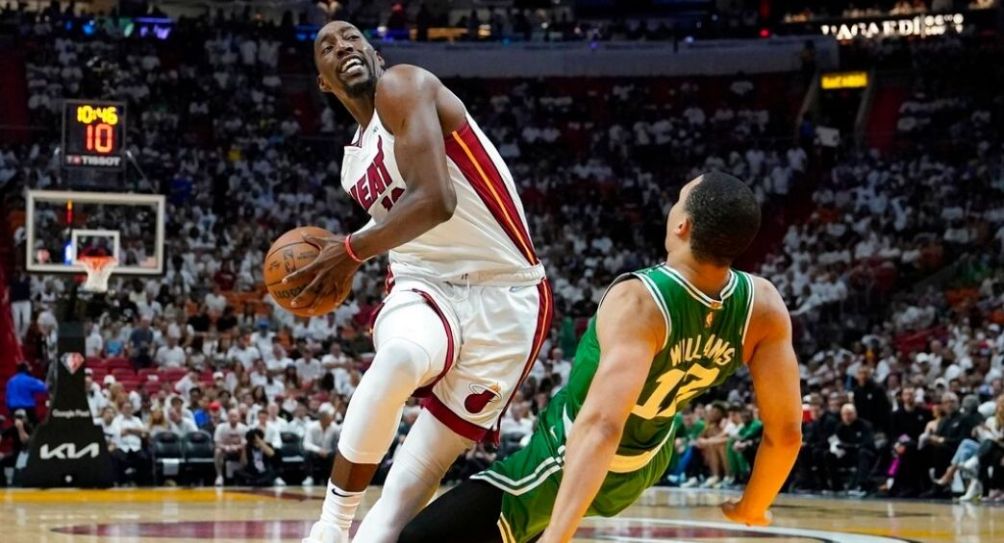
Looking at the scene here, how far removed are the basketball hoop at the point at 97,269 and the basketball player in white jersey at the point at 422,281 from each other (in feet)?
35.4

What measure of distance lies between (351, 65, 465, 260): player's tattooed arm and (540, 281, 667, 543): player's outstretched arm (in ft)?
3.14

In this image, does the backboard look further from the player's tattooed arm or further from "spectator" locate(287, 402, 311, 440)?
the player's tattooed arm

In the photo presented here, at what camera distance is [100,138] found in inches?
653

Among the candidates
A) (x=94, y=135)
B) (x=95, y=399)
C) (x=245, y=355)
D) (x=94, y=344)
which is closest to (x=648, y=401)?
(x=94, y=135)

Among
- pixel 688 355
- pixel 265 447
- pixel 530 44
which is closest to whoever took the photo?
pixel 688 355

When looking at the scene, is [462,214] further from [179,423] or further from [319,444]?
[179,423]

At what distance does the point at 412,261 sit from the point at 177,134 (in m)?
22.4

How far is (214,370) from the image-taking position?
19.9 m

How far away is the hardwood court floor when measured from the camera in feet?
29.5

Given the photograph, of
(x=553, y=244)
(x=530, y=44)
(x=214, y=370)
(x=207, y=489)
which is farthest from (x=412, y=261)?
(x=530, y=44)

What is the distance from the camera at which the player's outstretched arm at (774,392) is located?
4.16m

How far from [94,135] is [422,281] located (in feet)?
40.3

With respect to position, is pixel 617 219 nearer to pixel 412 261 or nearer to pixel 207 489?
pixel 207 489

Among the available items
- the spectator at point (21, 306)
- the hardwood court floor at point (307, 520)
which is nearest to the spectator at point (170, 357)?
the spectator at point (21, 306)
